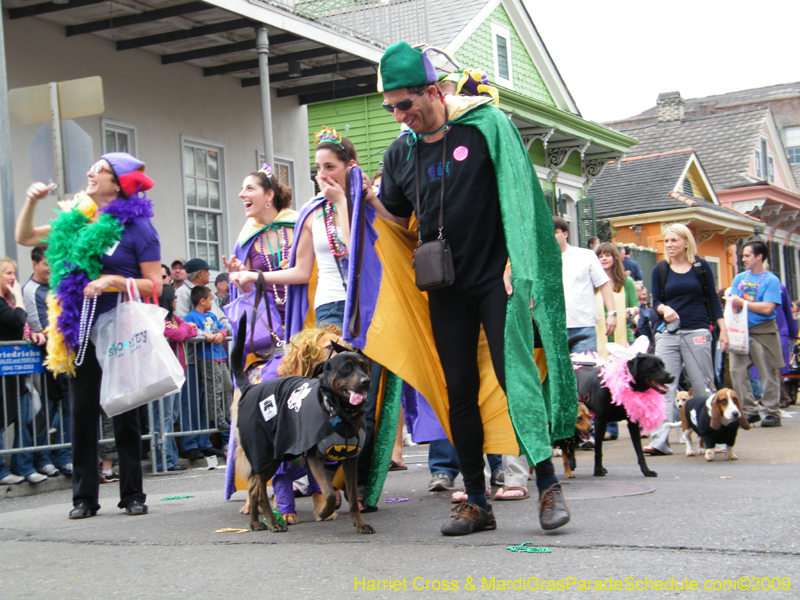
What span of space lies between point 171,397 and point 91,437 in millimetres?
3336

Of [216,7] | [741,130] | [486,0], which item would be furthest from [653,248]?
[216,7]

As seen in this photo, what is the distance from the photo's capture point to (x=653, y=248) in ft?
86.6

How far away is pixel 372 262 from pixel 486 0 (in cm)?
1767

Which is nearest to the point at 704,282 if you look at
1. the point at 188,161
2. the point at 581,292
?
the point at 581,292

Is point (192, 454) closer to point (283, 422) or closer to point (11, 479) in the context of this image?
point (11, 479)

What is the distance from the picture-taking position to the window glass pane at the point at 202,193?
535 inches

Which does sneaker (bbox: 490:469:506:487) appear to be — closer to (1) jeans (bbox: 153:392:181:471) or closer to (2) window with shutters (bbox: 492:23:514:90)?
(1) jeans (bbox: 153:392:181:471)

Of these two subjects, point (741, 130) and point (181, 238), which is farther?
point (741, 130)

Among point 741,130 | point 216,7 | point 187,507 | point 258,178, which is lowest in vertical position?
point 187,507

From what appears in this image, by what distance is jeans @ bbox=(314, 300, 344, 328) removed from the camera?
561cm

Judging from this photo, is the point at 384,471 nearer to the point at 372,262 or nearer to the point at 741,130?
the point at 372,262

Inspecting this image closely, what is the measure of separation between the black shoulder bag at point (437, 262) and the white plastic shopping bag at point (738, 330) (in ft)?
26.2

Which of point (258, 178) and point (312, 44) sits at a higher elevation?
point (312, 44)

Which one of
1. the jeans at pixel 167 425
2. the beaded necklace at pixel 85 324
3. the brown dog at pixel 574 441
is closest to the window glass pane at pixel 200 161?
the jeans at pixel 167 425
